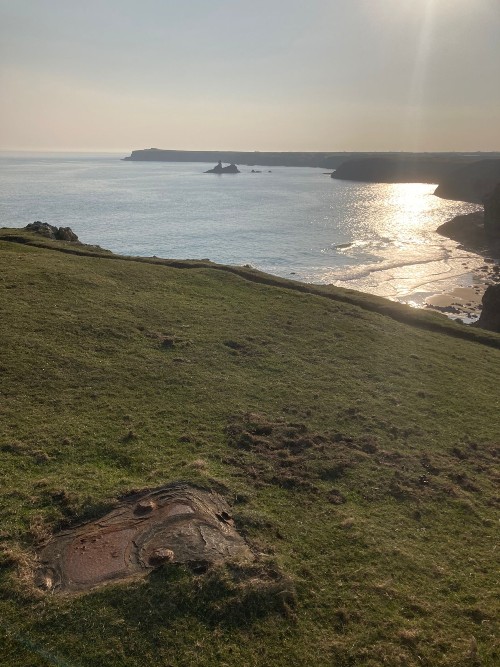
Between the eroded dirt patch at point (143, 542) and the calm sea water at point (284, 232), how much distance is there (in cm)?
4188

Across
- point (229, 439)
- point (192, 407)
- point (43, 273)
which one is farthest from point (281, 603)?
point (43, 273)

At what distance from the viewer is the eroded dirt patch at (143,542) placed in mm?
8453

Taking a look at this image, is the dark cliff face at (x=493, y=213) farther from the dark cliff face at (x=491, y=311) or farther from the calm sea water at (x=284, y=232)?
the dark cliff face at (x=491, y=311)

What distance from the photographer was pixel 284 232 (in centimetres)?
8675

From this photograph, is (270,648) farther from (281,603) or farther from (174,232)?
(174,232)

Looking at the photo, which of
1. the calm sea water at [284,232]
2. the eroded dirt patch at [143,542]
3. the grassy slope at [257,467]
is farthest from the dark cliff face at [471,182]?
the eroded dirt patch at [143,542]

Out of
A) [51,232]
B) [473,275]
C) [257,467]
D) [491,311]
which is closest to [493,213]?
[473,275]

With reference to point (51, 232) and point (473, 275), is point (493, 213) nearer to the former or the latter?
point (473, 275)

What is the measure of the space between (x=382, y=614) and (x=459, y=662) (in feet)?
4.01

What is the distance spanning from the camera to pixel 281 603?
8164mm

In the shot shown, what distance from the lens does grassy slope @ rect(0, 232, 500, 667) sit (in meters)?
7.63

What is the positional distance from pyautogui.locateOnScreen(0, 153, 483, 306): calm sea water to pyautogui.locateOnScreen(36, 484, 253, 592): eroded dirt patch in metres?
41.9

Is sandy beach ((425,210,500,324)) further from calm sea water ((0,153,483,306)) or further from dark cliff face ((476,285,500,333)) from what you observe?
dark cliff face ((476,285,500,333))

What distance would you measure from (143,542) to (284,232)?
80.7 meters
